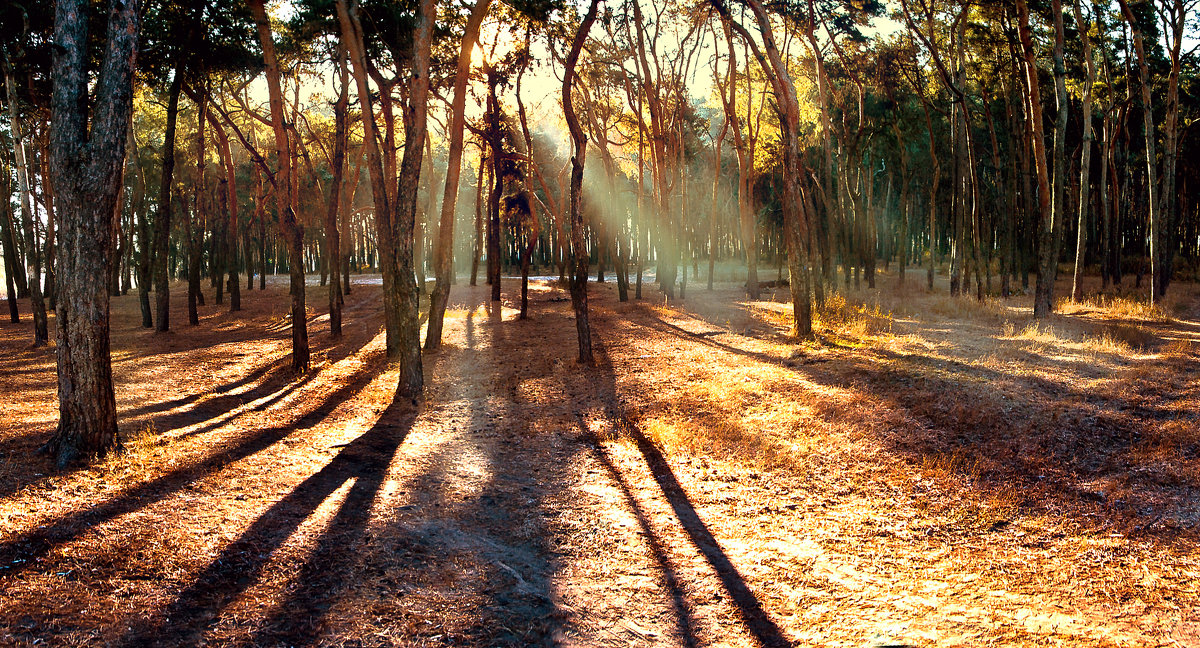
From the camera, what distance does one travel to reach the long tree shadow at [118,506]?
188 inches

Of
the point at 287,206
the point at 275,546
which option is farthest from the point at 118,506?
the point at 287,206

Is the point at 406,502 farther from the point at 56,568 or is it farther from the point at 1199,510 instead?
the point at 1199,510

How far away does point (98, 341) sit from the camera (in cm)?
700

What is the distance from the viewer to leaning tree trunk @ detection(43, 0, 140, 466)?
669cm

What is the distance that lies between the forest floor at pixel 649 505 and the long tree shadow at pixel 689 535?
4 cm

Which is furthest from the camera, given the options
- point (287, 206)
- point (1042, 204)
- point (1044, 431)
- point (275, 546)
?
point (1042, 204)

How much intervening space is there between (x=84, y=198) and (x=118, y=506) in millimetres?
3008

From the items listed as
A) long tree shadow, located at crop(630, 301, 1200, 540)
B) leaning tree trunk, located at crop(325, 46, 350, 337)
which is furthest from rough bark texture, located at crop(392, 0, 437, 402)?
long tree shadow, located at crop(630, 301, 1200, 540)

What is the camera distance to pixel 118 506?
5852mm

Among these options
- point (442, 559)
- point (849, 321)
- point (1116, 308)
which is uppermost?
point (1116, 308)

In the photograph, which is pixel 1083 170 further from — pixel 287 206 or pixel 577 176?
pixel 287 206

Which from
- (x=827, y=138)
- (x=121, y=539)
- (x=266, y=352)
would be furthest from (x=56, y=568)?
(x=827, y=138)

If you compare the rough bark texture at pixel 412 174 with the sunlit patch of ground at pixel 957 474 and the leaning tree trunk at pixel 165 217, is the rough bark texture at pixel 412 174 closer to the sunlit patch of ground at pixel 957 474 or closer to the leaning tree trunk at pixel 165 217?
the sunlit patch of ground at pixel 957 474

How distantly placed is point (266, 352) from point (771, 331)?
1196cm
